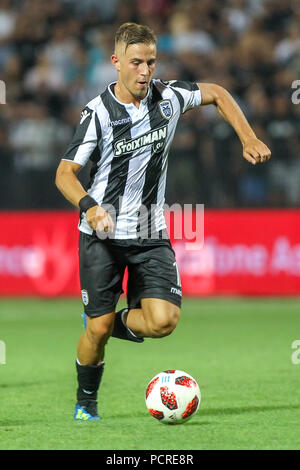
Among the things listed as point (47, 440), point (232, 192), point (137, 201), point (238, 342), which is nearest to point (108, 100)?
point (137, 201)

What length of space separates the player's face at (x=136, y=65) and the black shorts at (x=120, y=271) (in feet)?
3.09

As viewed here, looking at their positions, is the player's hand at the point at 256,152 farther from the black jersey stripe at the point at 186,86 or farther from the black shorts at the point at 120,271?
the black shorts at the point at 120,271

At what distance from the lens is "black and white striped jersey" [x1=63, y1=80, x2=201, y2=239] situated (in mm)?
5852

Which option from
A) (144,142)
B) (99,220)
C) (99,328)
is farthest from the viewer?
(144,142)

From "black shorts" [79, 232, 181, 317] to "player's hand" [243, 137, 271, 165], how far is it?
2.74 ft

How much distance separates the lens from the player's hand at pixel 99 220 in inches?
207

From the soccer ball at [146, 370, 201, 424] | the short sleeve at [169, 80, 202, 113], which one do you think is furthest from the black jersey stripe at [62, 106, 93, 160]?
the soccer ball at [146, 370, 201, 424]

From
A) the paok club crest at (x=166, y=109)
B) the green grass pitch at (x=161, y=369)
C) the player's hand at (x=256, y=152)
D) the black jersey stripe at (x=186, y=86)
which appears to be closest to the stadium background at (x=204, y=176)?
the green grass pitch at (x=161, y=369)

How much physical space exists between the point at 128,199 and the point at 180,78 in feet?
29.1

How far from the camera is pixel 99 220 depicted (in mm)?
5281

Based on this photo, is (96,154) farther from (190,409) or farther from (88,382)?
(190,409)

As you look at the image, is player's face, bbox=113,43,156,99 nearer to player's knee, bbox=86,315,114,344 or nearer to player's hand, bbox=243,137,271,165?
player's hand, bbox=243,137,271,165

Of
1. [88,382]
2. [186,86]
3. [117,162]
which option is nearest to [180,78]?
[186,86]
